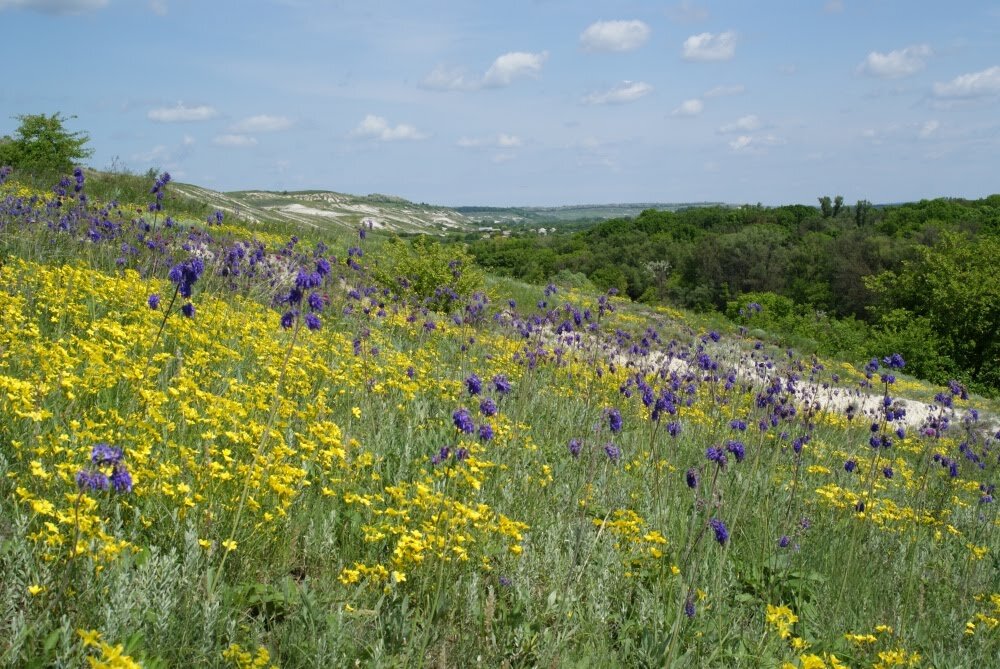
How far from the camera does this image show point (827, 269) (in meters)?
56.1

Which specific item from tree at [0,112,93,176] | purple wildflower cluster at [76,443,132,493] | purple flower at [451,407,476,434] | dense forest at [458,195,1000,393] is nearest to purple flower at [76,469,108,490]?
purple wildflower cluster at [76,443,132,493]

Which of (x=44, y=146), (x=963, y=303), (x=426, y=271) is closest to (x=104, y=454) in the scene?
(x=426, y=271)

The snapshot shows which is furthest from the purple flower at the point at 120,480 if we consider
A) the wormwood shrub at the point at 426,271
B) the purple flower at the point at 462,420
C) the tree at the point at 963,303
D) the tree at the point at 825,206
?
the tree at the point at 825,206

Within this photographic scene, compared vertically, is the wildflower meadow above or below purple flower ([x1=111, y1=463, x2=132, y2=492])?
below

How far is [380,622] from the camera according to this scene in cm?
238

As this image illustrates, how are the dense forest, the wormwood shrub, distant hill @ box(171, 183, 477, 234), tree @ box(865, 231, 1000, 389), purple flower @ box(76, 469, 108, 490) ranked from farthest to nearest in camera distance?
the dense forest → tree @ box(865, 231, 1000, 389) → distant hill @ box(171, 183, 477, 234) → the wormwood shrub → purple flower @ box(76, 469, 108, 490)

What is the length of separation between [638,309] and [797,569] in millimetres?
18013

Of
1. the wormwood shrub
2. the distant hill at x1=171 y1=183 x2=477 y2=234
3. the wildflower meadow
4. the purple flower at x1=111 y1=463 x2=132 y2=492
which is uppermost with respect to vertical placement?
the distant hill at x1=171 y1=183 x2=477 y2=234

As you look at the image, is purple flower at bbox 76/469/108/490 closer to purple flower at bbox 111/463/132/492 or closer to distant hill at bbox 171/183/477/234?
purple flower at bbox 111/463/132/492

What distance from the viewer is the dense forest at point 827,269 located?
24062 mm

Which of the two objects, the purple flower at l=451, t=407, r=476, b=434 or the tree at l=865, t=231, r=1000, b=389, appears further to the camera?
the tree at l=865, t=231, r=1000, b=389

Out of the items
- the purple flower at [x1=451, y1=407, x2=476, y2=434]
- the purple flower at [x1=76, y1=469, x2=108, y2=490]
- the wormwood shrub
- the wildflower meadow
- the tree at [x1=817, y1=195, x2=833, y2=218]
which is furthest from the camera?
the tree at [x1=817, y1=195, x2=833, y2=218]

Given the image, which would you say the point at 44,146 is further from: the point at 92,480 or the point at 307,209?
the point at 307,209

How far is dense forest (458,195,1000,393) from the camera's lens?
24062 mm
